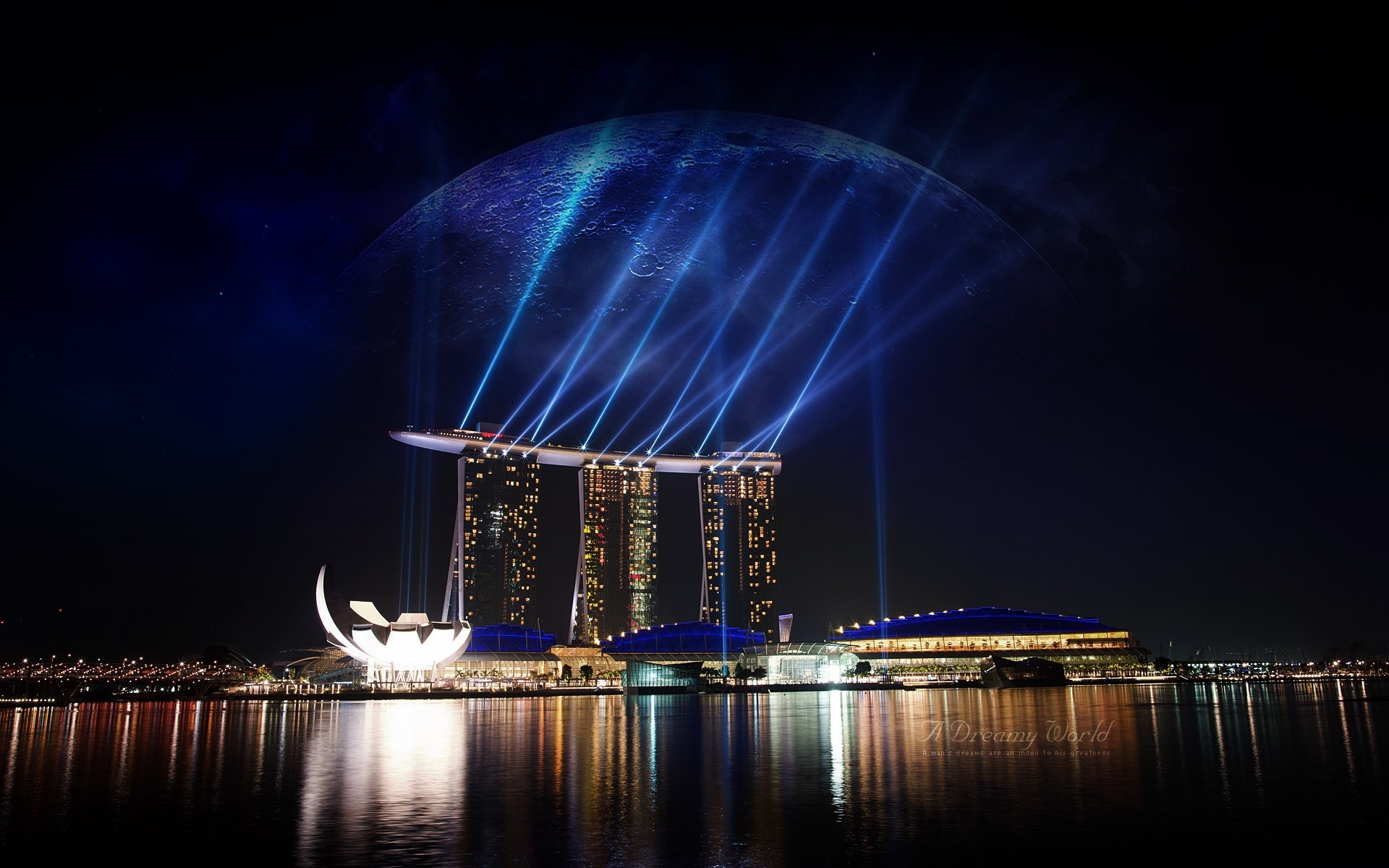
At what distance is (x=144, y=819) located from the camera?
11.2m

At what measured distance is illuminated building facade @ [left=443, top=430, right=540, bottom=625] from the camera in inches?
3834

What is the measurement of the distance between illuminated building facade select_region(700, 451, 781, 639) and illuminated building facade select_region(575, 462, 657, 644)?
6.88 m

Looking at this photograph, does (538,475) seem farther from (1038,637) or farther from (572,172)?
(572,172)

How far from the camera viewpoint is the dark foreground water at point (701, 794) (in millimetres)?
9227

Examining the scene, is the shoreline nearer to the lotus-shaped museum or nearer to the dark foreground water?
the lotus-shaped museum

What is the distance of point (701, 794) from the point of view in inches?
501

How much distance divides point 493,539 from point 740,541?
29347 millimetres

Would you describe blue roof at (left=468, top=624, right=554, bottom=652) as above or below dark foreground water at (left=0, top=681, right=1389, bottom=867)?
above

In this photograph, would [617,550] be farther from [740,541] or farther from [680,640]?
[680,640]

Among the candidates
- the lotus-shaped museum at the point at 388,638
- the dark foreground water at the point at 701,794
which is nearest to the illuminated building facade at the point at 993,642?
the lotus-shaped museum at the point at 388,638

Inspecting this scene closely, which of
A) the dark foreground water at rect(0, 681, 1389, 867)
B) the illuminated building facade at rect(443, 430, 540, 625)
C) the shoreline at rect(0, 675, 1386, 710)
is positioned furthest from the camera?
the illuminated building facade at rect(443, 430, 540, 625)

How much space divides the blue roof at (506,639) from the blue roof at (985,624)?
40227 mm

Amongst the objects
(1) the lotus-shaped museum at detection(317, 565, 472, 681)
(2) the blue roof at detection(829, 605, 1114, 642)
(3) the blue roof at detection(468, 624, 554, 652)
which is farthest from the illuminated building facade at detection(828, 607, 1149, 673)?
(1) the lotus-shaped museum at detection(317, 565, 472, 681)

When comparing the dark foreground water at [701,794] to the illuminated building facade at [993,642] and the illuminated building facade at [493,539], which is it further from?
the illuminated building facade at [993,642]
